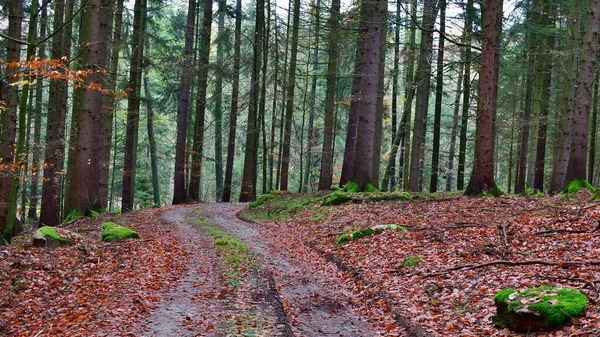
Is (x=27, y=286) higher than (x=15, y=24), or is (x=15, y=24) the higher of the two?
(x=15, y=24)

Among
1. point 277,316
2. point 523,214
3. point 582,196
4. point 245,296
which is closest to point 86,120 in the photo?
point 245,296

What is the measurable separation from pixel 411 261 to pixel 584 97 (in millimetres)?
8331

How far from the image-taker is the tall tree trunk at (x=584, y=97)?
12688 mm

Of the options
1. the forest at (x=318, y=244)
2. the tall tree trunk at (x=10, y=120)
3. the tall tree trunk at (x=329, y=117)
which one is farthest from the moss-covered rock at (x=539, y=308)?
the tall tree trunk at (x=329, y=117)

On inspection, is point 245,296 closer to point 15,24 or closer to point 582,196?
point 15,24

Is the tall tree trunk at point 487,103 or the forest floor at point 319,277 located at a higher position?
the tall tree trunk at point 487,103

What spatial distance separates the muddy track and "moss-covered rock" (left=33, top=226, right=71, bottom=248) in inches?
108

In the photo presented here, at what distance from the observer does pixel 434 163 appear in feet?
73.8

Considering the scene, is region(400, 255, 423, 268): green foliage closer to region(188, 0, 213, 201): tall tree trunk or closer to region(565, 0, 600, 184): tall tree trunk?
region(565, 0, 600, 184): tall tree trunk

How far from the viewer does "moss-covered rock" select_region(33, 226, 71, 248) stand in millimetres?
9609

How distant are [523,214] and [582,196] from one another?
2780mm

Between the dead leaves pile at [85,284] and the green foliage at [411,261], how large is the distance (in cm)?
405

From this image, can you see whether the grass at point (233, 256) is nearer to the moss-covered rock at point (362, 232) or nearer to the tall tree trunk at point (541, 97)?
the moss-covered rock at point (362, 232)

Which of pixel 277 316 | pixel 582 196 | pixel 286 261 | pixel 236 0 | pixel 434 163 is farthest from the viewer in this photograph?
pixel 236 0
